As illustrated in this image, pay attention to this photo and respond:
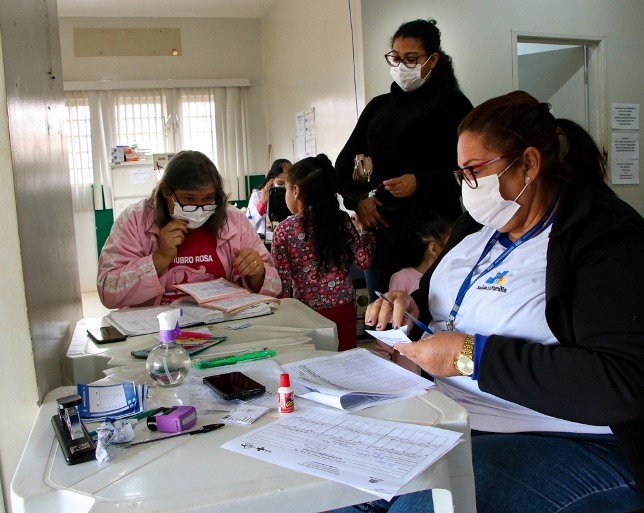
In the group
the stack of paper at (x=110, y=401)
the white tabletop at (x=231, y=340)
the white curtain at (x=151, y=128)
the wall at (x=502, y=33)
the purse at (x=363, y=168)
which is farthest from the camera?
the white curtain at (x=151, y=128)

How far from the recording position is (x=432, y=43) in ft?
8.48

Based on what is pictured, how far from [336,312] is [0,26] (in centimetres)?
197

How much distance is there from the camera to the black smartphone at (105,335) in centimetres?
150

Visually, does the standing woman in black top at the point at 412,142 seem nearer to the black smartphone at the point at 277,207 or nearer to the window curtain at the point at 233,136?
the black smartphone at the point at 277,207

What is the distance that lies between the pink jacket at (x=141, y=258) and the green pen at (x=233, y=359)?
708 mm

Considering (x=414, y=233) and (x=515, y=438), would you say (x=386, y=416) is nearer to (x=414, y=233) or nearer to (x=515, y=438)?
(x=515, y=438)

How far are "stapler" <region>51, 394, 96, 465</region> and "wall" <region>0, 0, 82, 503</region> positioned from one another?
0.56ft

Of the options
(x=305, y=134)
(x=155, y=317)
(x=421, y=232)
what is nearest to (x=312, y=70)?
(x=305, y=134)

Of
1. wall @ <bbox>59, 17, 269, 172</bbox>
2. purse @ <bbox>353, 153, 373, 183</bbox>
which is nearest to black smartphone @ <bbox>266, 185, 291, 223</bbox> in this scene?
purse @ <bbox>353, 153, 373, 183</bbox>

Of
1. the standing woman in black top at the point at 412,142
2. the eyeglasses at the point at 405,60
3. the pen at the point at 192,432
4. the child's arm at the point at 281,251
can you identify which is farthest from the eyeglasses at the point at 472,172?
the child's arm at the point at 281,251

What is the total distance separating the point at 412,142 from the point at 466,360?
1613 mm

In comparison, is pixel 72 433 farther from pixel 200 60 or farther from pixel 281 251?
pixel 200 60

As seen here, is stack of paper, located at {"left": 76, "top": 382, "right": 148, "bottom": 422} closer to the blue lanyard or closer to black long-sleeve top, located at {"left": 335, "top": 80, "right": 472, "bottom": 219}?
the blue lanyard

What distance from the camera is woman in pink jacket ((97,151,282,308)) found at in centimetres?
196
